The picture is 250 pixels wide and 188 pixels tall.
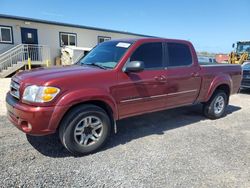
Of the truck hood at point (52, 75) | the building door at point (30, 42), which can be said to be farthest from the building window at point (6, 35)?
the truck hood at point (52, 75)

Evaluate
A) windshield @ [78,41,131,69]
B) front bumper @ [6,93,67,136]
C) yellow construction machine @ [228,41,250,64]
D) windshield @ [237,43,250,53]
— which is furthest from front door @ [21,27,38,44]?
windshield @ [237,43,250,53]

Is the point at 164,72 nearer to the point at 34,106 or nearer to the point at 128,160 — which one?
the point at 128,160

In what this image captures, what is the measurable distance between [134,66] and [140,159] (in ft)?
5.06

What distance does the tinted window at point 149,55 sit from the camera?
4.14 meters

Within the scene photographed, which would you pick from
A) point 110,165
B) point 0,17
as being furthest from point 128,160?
point 0,17

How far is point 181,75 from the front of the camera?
4.70 metres

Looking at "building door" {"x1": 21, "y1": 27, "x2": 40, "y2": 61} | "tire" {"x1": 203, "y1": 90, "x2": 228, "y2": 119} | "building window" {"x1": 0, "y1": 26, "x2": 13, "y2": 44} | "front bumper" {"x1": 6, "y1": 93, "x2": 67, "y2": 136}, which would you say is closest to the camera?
"front bumper" {"x1": 6, "y1": 93, "x2": 67, "y2": 136}

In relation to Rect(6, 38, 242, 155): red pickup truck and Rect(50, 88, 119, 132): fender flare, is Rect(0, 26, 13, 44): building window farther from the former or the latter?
Rect(50, 88, 119, 132): fender flare

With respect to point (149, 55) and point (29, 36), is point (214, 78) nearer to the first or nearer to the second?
point (149, 55)

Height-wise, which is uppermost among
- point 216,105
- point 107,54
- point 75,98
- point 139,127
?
point 107,54

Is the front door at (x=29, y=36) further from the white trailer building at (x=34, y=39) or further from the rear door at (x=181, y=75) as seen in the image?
the rear door at (x=181, y=75)

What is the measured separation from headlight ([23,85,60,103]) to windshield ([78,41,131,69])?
1.15 metres

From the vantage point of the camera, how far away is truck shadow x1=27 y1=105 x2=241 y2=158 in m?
3.82

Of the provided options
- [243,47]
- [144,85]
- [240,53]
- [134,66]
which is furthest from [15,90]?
[243,47]
